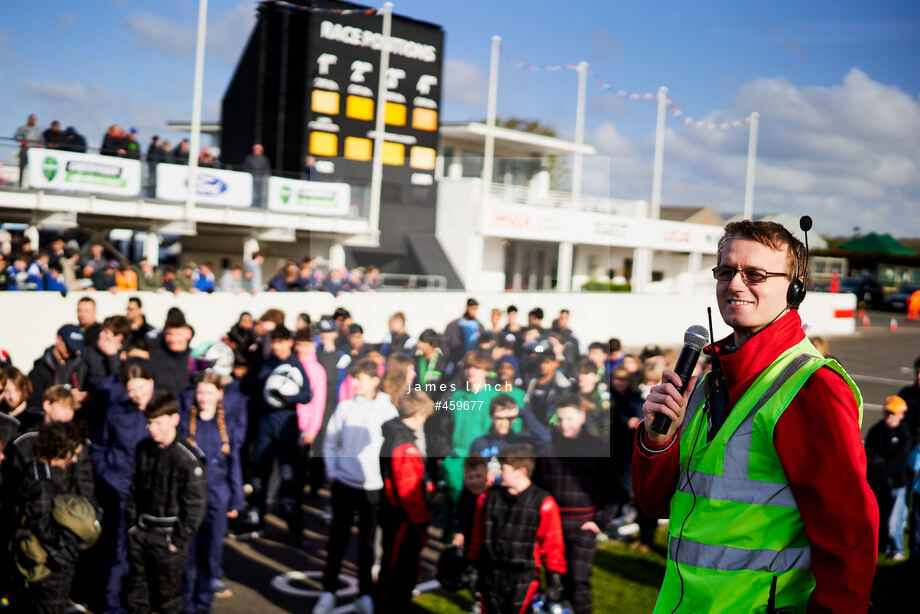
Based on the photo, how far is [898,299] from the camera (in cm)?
4475

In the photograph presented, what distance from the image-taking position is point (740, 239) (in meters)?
2.26

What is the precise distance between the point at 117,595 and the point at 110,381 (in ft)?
5.49

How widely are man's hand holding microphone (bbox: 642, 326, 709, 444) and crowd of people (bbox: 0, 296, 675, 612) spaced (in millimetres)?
1834

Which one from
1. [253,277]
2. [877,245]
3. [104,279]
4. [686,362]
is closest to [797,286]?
[686,362]

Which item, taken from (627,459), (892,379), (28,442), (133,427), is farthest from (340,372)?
(892,379)

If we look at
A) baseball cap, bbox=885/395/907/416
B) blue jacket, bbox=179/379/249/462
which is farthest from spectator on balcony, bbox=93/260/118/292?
baseball cap, bbox=885/395/907/416

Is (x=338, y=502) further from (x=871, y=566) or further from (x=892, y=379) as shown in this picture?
(x=892, y=379)

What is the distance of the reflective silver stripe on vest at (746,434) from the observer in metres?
2.09

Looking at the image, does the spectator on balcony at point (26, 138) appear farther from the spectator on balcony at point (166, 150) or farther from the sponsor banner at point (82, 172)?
the spectator on balcony at point (166, 150)

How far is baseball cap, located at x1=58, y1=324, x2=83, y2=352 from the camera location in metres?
8.43

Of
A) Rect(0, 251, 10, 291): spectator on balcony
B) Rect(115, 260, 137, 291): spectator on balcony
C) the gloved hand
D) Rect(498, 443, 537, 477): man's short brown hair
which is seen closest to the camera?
Rect(498, 443, 537, 477): man's short brown hair

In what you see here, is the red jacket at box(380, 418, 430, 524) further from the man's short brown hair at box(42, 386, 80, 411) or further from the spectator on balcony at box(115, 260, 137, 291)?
the spectator on balcony at box(115, 260, 137, 291)

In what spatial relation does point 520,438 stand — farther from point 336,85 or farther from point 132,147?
point 336,85

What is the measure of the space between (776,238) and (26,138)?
17.7 metres
